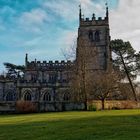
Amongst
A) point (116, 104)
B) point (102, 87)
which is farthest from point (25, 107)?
point (116, 104)

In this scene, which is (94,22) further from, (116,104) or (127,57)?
(116,104)

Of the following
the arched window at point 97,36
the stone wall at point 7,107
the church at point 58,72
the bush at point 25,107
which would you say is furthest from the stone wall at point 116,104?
the arched window at point 97,36

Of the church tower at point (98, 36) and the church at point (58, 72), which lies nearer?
the church at point (58, 72)

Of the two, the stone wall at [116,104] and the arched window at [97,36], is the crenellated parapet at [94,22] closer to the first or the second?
the arched window at [97,36]

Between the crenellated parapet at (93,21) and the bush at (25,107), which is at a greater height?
the crenellated parapet at (93,21)

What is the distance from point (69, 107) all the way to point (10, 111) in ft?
25.0

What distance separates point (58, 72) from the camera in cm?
7450

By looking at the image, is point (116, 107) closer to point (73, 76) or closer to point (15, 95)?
point (73, 76)

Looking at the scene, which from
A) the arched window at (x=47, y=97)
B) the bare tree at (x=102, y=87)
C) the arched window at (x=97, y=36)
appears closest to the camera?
the bare tree at (x=102, y=87)

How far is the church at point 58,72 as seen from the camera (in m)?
64.1

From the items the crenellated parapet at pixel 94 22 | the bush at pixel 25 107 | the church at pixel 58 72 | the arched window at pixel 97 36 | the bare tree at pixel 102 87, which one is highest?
the crenellated parapet at pixel 94 22

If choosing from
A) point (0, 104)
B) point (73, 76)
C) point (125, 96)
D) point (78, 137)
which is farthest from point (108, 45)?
point (78, 137)

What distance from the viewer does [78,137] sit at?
15.1m

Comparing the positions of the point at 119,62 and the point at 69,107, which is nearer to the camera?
the point at 69,107
